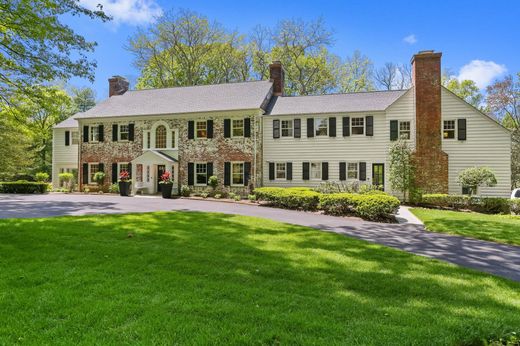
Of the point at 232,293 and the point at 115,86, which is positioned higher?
the point at 115,86

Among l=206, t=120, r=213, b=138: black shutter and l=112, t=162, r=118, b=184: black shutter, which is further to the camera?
l=112, t=162, r=118, b=184: black shutter

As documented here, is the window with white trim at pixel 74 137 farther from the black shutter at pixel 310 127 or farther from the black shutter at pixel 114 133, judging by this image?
the black shutter at pixel 310 127

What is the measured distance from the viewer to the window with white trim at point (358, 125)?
2050 cm

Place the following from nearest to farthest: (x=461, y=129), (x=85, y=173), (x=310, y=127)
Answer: (x=461, y=129)
(x=310, y=127)
(x=85, y=173)

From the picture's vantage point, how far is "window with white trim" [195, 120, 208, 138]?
75.8ft

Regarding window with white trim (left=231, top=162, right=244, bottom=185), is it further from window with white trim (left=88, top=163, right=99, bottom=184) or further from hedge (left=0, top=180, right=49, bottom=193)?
hedge (left=0, top=180, right=49, bottom=193)

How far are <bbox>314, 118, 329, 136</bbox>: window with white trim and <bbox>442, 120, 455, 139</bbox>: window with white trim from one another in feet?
22.2

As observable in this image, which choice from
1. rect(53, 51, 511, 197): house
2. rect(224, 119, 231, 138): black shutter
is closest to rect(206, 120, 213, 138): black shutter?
rect(53, 51, 511, 197): house

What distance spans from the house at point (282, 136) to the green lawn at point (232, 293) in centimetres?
1376

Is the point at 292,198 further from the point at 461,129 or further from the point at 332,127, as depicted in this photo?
the point at 461,129

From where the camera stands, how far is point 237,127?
2244 centimetres

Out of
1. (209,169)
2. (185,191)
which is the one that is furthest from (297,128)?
(185,191)

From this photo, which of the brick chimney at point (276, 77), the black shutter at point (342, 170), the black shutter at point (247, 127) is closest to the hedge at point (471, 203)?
the black shutter at point (342, 170)

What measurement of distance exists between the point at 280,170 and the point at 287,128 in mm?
2813
